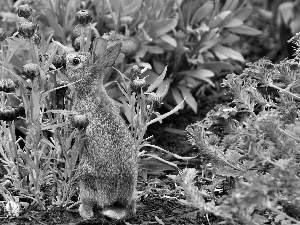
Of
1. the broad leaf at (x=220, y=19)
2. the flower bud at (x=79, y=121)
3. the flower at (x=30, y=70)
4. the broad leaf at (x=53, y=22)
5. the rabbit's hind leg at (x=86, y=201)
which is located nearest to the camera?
the flower bud at (x=79, y=121)

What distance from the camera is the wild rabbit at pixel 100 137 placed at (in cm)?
356

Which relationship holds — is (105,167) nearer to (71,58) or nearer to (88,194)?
(88,194)

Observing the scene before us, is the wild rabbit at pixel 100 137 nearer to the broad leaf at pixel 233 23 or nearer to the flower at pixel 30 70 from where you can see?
the flower at pixel 30 70

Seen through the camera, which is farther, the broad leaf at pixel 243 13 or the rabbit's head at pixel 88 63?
the broad leaf at pixel 243 13

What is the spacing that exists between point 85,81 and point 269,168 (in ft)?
3.77

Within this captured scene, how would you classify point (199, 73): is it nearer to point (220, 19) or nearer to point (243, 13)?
point (220, 19)

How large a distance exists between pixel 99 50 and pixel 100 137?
0.47 meters

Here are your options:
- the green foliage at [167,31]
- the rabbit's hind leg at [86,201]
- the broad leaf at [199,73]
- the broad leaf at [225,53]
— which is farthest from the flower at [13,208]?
the broad leaf at [225,53]

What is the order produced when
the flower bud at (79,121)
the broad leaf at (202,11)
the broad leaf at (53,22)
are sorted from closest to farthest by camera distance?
the flower bud at (79,121) < the broad leaf at (53,22) < the broad leaf at (202,11)

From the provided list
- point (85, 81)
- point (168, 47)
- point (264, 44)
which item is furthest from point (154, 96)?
point (264, 44)

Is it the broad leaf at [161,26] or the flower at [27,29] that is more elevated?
the broad leaf at [161,26]

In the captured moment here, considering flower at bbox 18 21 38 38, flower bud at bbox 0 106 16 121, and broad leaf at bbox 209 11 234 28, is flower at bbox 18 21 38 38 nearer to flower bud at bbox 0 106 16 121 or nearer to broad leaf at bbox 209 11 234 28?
flower bud at bbox 0 106 16 121

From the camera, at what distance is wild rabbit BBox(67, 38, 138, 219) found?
3561 millimetres

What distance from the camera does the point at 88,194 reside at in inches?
145
